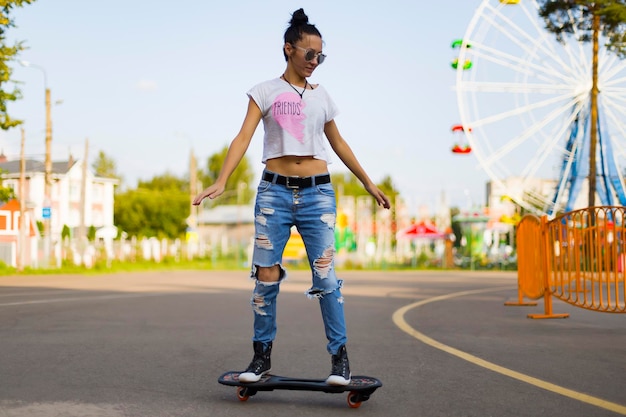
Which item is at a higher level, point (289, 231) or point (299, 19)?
point (299, 19)

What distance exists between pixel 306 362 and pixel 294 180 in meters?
1.93

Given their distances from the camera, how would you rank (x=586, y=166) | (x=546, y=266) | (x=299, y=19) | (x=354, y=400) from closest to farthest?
(x=354, y=400), (x=299, y=19), (x=546, y=266), (x=586, y=166)

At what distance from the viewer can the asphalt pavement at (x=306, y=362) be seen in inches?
174

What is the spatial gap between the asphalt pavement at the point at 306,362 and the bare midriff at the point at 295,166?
1.20m

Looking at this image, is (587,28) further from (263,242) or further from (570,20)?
(263,242)

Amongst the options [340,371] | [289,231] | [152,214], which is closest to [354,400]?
[340,371]

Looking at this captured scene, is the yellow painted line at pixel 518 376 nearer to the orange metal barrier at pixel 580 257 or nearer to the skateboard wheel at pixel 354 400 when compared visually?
the skateboard wheel at pixel 354 400

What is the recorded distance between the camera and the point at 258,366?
4.58 meters

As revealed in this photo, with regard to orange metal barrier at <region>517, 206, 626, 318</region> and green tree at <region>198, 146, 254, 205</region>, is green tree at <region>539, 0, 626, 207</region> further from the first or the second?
green tree at <region>198, 146, 254, 205</region>

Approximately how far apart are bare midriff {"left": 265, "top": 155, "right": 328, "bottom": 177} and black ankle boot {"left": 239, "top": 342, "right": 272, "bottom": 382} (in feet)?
3.04

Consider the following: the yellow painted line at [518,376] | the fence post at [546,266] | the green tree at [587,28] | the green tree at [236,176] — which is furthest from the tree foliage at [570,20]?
the green tree at [236,176]

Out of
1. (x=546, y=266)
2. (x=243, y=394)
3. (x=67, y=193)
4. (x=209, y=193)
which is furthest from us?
(x=67, y=193)

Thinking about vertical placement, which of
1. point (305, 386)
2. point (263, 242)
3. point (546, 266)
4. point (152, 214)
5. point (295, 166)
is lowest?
point (305, 386)

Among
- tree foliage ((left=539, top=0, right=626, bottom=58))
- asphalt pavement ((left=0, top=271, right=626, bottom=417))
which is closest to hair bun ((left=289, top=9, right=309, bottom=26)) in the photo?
asphalt pavement ((left=0, top=271, right=626, bottom=417))
